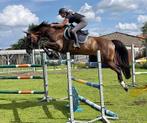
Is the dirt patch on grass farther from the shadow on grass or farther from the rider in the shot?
the rider

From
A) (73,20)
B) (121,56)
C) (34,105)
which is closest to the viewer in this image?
(34,105)

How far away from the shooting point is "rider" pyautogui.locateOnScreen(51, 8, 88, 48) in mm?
10579

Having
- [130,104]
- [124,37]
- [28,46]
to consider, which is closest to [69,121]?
[130,104]

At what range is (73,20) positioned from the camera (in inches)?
429

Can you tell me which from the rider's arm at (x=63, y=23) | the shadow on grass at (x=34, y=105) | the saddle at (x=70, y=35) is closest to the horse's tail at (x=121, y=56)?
the saddle at (x=70, y=35)

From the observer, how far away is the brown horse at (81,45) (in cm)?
1073

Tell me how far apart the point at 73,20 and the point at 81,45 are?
0.69 m

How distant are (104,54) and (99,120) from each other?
3225 millimetres

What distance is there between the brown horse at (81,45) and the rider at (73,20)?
18 centimetres

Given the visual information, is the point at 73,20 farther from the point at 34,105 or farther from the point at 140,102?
the point at 140,102

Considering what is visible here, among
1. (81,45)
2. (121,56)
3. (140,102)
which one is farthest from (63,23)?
(140,102)

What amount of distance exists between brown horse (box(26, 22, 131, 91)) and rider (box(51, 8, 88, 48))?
7.1 inches

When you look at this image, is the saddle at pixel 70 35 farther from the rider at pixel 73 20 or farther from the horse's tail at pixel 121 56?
the horse's tail at pixel 121 56

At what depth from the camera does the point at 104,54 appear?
11180 mm
